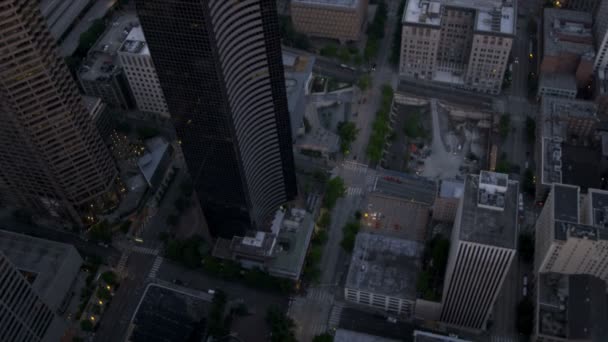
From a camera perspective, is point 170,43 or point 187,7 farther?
point 170,43

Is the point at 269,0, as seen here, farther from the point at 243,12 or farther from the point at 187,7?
the point at 187,7

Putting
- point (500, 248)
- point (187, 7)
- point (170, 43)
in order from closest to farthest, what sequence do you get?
point (187, 7) < point (170, 43) < point (500, 248)

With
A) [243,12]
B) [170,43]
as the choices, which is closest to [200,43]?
[170,43]

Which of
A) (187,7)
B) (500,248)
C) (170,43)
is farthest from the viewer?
(500,248)

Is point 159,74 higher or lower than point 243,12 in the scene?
lower

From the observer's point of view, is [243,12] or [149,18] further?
[243,12]

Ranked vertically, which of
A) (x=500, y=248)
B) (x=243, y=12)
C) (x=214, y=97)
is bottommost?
(x=500, y=248)

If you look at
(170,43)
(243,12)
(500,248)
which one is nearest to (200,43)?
(170,43)

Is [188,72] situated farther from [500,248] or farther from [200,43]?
[500,248]
